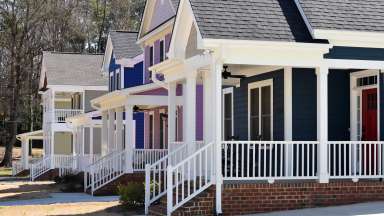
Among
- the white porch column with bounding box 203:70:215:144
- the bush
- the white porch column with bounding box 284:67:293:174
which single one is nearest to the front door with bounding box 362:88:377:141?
the white porch column with bounding box 284:67:293:174

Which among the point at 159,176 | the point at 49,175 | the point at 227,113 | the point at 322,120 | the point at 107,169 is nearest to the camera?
A: the point at 322,120

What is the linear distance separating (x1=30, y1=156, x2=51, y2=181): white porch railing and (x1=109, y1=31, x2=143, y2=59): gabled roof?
27.9 ft

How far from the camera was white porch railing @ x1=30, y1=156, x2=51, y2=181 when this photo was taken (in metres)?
40.0

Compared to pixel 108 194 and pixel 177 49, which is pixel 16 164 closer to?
pixel 108 194

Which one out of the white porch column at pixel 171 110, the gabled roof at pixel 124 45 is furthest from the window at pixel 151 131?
the white porch column at pixel 171 110

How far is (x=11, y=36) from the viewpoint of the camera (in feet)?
186

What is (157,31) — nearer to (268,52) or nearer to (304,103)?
(304,103)

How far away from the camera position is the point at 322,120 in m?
16.6

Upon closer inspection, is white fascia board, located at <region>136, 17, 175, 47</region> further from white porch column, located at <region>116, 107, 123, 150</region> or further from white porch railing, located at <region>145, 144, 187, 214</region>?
white porch railing, located at <region>145, 144, 187, 214</region>

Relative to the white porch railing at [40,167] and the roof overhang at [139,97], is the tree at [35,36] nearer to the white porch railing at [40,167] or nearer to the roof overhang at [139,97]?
the white porch railing at [40,167]

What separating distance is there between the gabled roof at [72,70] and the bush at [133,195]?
→ 2635 centimetres

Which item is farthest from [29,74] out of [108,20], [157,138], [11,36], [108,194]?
[108,194]

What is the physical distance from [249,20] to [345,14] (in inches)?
99.7

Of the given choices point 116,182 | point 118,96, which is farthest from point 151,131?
point 116,182
